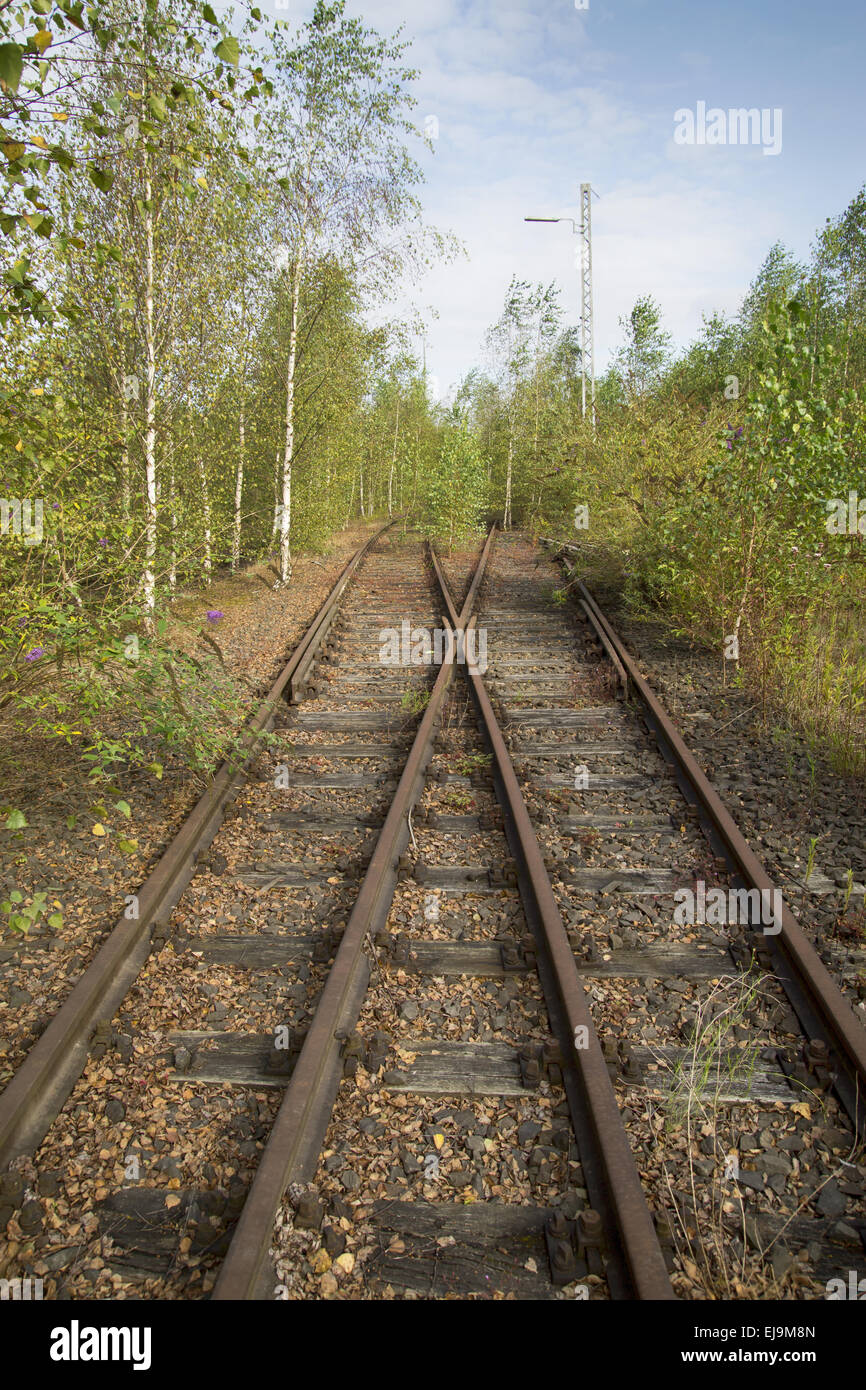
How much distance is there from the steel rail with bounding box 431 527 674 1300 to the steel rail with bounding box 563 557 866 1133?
91 centimetres

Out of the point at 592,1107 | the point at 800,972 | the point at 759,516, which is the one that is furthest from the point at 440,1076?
the point at 759,516

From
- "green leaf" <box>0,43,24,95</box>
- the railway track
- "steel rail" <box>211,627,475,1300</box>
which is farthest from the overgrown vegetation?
"green leaf" <box>0,43,24,95</box>

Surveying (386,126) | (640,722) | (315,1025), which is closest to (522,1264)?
(315,1025)

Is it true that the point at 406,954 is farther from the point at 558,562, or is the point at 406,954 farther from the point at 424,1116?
the point at 558,562

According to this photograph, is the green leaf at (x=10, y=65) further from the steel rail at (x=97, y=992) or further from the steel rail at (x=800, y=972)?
the steel rail at (x=800, y=972)

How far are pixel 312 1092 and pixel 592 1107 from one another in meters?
1.00

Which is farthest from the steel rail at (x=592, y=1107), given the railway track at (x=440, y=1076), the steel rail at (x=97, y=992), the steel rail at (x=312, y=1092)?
the steel rail at (x=97, y=992)

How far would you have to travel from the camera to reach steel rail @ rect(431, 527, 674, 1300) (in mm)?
1991

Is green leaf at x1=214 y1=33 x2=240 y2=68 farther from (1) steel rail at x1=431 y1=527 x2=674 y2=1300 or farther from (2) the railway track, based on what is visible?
(1) steel rail at x1=431 y1=527 x2=674 y2=1300

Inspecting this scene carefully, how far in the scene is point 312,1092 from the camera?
Answer: 258 cm

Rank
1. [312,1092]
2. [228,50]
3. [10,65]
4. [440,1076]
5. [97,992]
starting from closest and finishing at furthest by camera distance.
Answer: [10,65]
[228,50]
[312,1092]
[440,1076]
[97,992]

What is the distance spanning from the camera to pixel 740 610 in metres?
7.32

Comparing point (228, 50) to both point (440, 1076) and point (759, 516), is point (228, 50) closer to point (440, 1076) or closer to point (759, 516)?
point (440, 1076)

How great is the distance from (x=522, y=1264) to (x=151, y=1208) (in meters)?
1.20
